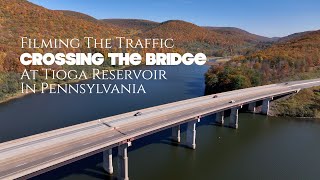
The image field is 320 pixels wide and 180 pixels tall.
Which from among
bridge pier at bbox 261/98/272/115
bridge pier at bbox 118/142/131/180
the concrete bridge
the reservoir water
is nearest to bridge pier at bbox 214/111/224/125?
the reservoir water

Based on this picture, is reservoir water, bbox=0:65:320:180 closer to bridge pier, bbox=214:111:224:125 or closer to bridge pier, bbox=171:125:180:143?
bridge pier, bbox=171:125:180:143

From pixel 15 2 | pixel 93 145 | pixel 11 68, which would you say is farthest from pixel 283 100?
pixel 15 2

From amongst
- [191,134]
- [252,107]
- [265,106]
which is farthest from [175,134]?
[265,106]

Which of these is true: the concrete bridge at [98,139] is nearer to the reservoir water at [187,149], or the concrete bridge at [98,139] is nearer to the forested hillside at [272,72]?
the reservoir water at [187,149]

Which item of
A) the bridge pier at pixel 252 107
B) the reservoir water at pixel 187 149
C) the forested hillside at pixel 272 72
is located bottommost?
the reservoir water at pixel 187 149

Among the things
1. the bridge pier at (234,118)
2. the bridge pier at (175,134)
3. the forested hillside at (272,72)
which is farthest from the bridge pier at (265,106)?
the bridge pier at (175,134)

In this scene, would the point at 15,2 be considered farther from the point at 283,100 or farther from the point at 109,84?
the point at 283,100

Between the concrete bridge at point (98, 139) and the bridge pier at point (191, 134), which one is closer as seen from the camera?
the concrete bridge at point (98, 139)

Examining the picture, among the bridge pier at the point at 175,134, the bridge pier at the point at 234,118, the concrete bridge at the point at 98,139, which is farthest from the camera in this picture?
the bridge pier at the point at 234,118
